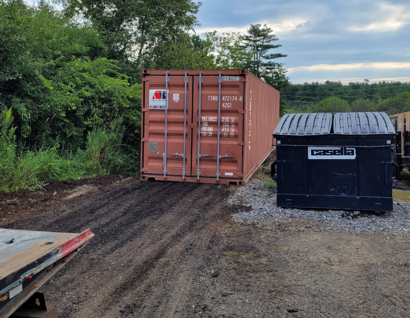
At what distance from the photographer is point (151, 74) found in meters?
9.82

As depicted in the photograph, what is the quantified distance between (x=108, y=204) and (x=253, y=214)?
2873 millimetres

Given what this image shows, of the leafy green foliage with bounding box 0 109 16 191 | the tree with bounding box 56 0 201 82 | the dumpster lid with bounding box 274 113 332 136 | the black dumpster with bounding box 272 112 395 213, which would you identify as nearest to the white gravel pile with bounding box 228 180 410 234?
the black dumpster with bounding box 272 112 395 213

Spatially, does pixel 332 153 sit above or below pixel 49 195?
above

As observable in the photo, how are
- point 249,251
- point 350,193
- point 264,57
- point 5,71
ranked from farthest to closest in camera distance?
point 264,57 → point 5,71 → point 350,193 → point 249,251

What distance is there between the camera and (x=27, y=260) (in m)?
2.34

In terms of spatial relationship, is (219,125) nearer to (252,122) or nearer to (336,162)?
(252,122)

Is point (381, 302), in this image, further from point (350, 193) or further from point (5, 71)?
point (5, 71)

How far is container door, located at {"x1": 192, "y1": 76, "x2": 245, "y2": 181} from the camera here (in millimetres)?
9500

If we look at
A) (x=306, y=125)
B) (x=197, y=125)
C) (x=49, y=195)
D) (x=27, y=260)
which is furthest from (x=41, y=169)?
(x=27, y=260)

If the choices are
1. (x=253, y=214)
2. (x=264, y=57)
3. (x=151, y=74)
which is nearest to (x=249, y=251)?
(x=253, y=214)

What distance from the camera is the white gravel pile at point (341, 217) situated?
6.18 meters

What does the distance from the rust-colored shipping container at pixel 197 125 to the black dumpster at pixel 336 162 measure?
2401mm

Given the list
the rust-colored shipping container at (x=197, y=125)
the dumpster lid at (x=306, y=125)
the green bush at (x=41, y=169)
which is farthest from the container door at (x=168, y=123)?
the dumpster lid at (x=306, y=125)

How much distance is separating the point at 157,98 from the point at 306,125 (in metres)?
4.16
